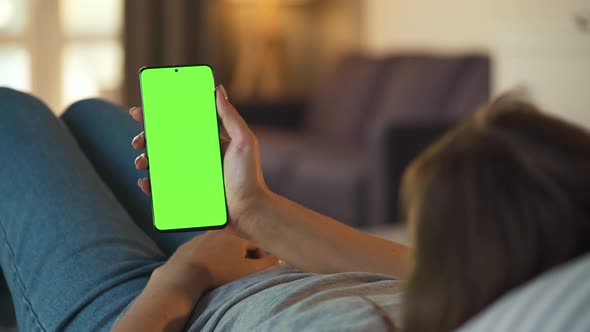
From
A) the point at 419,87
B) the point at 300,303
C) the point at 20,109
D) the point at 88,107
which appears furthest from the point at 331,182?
the point at 300,303

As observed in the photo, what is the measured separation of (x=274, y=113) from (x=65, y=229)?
11.1 ft

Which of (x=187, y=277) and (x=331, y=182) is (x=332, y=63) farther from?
(x=187, y=277)

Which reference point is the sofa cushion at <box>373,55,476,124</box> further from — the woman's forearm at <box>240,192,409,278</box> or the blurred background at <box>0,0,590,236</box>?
the woman's forearm at <box>240,192,409,278</box>

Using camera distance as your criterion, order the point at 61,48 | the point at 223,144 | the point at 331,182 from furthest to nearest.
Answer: the point at 61,48 → the point at 331,182 → the point at 223,144

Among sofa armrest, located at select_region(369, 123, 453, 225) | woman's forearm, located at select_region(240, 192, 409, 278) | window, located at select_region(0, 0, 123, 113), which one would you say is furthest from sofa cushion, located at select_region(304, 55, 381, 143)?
woman's forearm, located at select_region(240, 192, 409, 278)

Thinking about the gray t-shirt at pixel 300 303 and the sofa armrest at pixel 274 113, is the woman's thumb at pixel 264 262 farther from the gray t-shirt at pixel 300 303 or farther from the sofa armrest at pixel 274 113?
the sofa armrest at pixel 274 113

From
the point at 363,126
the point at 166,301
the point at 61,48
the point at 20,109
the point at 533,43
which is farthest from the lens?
the point at 61,48

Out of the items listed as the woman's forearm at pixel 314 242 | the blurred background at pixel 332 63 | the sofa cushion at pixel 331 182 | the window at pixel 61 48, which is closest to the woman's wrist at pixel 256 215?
the woman's forearm at pixel 314 242

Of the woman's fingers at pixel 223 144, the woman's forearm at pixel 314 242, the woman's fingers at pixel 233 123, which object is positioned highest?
the woman's fingers at pixel 233 123

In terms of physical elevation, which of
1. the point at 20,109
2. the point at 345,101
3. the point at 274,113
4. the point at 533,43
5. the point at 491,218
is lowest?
the point at 274,113

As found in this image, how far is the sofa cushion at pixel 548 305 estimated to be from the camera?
0.52m

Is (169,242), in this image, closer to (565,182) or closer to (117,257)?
(117,257)

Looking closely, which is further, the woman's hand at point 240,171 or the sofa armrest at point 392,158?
the sofa armrest at point 392,158

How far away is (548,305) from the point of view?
53 cm
